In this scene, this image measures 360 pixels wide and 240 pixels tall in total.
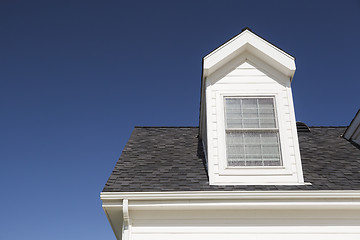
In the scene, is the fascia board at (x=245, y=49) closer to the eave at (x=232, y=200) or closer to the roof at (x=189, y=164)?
the roof at (x=189, y=164)

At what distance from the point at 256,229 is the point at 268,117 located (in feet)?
6.75

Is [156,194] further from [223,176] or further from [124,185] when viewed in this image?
[223,176]

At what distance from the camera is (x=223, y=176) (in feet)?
17.6

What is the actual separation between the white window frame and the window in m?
0.06

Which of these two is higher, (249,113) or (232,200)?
(249,113)

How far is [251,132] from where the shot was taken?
19.0 feet

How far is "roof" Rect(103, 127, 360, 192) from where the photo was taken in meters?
5.16

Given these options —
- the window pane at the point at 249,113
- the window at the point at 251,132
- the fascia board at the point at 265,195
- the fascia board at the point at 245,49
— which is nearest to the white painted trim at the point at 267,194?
the fascia board at the point at 265,195

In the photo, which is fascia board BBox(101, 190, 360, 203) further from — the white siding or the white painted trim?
the white siding

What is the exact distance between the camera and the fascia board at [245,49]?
20.0 ft

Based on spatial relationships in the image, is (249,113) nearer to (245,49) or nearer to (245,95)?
(245,95)

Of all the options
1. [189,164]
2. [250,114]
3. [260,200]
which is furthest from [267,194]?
[189,164]

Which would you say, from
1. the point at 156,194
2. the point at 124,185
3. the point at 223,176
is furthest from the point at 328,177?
the point at 124,185

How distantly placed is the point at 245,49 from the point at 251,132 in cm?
173
